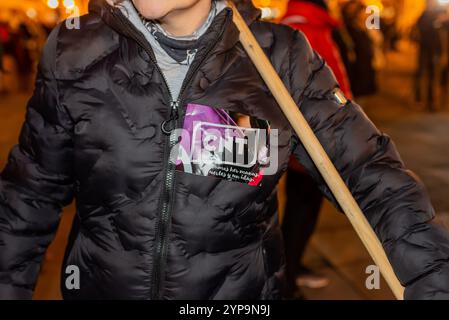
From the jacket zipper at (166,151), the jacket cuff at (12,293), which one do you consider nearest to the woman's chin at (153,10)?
the jacket zipper at (166,151)

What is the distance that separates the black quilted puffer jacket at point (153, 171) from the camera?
1581 mm

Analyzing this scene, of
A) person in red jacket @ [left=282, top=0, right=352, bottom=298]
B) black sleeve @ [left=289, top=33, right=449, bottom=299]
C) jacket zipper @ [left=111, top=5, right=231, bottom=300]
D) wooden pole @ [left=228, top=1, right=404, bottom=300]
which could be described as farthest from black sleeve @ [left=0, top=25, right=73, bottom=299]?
person in red jacket @ [left=282, top=0, right=352, bottom=298]

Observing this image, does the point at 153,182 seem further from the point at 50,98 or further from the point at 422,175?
the point at 422,175

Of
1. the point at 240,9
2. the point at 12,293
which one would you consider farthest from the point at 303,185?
the point at 12,293

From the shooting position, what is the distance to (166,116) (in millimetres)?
1582

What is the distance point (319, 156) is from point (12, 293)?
94 cm

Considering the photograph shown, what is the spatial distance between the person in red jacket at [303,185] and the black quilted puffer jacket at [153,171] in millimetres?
1991

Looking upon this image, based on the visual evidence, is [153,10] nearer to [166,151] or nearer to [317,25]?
[166,151]

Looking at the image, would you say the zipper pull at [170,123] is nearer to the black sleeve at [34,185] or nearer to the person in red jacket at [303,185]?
the black sleeve at [34,185]

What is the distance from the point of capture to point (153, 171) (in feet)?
5.18

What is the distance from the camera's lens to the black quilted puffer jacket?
158cm

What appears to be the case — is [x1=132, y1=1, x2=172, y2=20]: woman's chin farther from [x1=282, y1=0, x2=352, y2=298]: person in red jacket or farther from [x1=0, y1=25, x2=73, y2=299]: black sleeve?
[x1=282, y1=0, x2=352, y2=298]: person in red jacket
